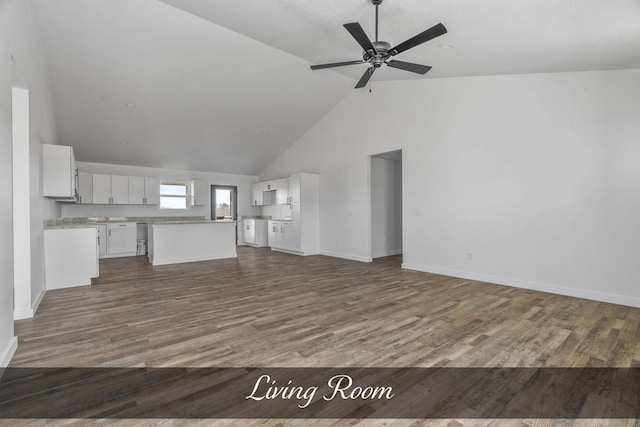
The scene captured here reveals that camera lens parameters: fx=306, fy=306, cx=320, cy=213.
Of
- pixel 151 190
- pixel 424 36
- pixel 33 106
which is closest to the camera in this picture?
pixel 424 36

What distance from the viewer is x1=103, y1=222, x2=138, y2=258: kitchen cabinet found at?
24.7ft

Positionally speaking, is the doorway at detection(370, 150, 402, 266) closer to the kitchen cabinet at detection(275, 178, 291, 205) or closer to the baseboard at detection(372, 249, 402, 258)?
the baseboard at detection(372, 249, 402, 258)

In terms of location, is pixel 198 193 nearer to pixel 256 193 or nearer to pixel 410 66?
pixel 256 193

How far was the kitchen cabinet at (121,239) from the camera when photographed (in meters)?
7.53

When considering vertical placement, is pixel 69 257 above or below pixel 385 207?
below

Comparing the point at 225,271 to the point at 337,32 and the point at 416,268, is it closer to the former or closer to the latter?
the point at 416,268

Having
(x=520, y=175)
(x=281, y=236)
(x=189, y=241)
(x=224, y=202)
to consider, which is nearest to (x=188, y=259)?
(x=189, y=241)

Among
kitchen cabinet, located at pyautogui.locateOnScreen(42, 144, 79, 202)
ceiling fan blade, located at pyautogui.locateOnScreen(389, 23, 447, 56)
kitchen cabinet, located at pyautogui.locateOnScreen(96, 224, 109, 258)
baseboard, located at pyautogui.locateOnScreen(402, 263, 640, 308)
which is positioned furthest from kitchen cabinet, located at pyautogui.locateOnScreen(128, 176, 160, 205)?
ceiling fan blade, located at pyautogui.locateOnScreen(389, 23, 447, 56)

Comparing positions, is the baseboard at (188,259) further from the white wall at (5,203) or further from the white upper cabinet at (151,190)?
the white wall at (5,203)

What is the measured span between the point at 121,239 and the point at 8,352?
602 cm

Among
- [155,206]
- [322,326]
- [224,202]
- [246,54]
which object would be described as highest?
[246,54]

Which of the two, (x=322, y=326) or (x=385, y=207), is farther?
(x=385, y=207)

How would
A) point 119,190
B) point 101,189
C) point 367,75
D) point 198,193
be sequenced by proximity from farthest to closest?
point 198,193
point 119,190
point 101,189
point 367,75

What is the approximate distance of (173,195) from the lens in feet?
29.5
